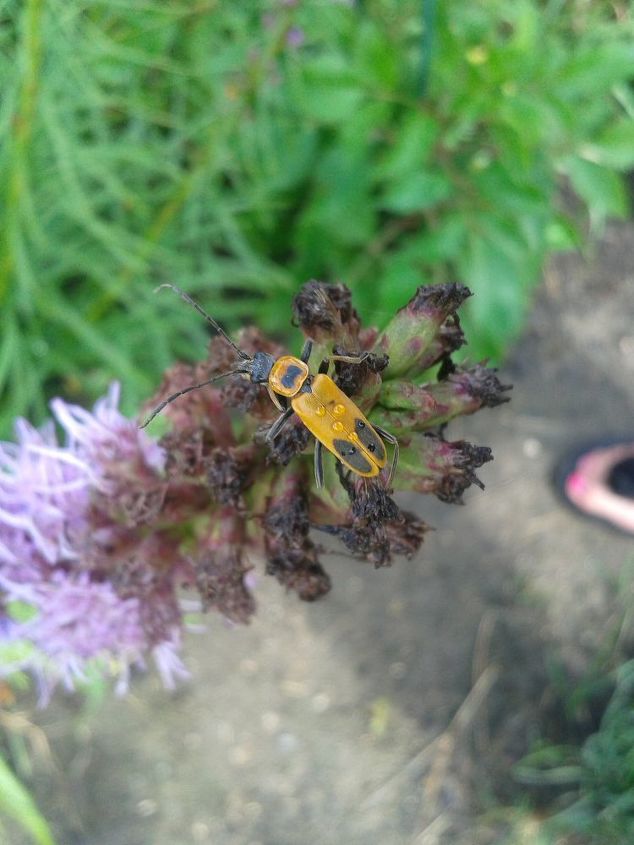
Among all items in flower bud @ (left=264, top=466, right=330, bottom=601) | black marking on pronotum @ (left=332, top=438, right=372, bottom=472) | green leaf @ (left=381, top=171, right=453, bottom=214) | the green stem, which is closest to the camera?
black marking on pronotum @ (left=332, top=438, right=372, bottom=472)

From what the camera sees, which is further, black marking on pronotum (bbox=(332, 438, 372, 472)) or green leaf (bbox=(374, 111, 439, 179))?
green leaf (bbox=(374, 111, 439, 179))

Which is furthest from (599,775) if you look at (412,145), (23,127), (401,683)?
(23,127)

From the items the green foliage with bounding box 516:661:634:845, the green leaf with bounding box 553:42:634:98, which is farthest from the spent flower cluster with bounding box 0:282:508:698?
the green foliage with bounding box 516:661:634:845

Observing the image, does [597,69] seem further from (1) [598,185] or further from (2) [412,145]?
(2) [412,145]

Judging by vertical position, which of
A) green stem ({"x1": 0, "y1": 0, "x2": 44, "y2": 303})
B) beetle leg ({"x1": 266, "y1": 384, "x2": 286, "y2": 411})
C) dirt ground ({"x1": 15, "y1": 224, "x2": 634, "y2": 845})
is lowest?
dirt ground ({"x1": 15, "y1": 224, "x2": 634, "y2": 845})

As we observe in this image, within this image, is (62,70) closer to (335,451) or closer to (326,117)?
(326,117)

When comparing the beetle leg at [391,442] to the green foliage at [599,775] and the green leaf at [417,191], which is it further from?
the green foliage at [599,775]

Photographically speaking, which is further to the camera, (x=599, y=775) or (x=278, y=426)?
(x=599, y=775)

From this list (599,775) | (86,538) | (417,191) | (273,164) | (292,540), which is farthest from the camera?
(599,775)

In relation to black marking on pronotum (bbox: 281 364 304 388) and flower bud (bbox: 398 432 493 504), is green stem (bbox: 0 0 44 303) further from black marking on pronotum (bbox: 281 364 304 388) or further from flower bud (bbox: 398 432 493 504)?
flower bud (bbox: 398 432 493 504)
